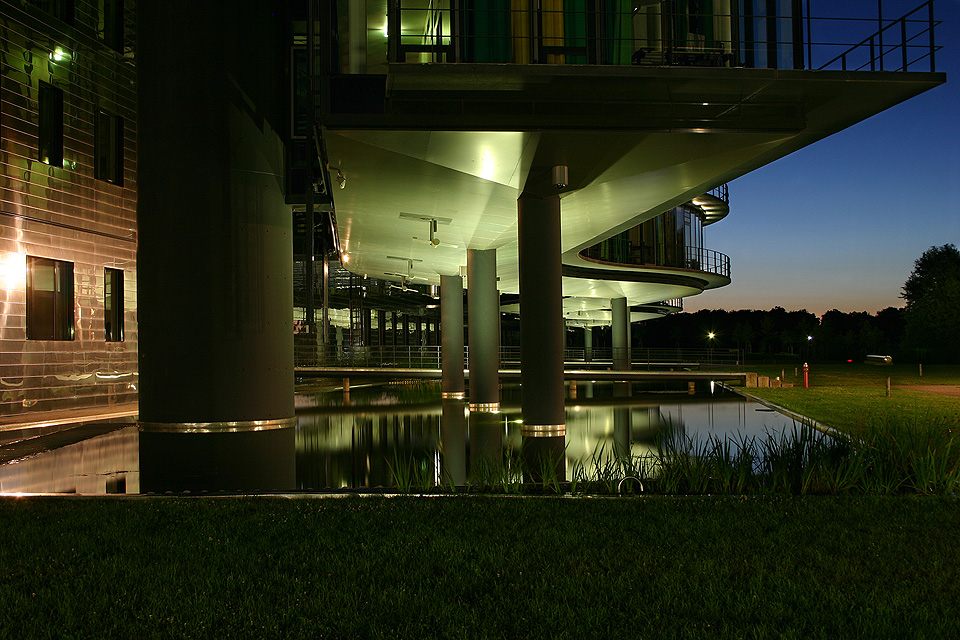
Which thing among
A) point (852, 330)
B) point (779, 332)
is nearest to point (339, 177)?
point (852, 330)

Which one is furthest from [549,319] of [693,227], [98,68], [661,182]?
[693,227]

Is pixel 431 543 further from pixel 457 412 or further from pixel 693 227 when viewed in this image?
pixel 693 227

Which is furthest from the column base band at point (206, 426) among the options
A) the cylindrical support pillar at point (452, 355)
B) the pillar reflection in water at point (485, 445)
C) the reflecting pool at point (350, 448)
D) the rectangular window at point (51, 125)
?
the cylindrical support pillar at point (452, 355)

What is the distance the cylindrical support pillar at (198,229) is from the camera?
13.5 metres

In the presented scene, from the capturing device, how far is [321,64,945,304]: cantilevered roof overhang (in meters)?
10.6

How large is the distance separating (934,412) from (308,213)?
557 inches

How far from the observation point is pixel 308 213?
45.4 feet

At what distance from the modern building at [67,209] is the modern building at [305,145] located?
0.06 m

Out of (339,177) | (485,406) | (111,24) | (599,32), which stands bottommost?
(485,406)

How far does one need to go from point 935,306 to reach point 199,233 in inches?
2379

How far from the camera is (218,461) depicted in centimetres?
1068

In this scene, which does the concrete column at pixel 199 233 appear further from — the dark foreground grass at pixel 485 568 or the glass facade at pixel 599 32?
the dark foreground grass at pixel 485 568

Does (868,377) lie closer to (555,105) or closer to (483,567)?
(555,105)

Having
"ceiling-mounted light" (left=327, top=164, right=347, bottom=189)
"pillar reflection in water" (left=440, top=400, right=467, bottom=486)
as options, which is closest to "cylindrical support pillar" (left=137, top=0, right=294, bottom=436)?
"ceiling-mounted light" (left=327, top=164, right=347, bottom=189)
